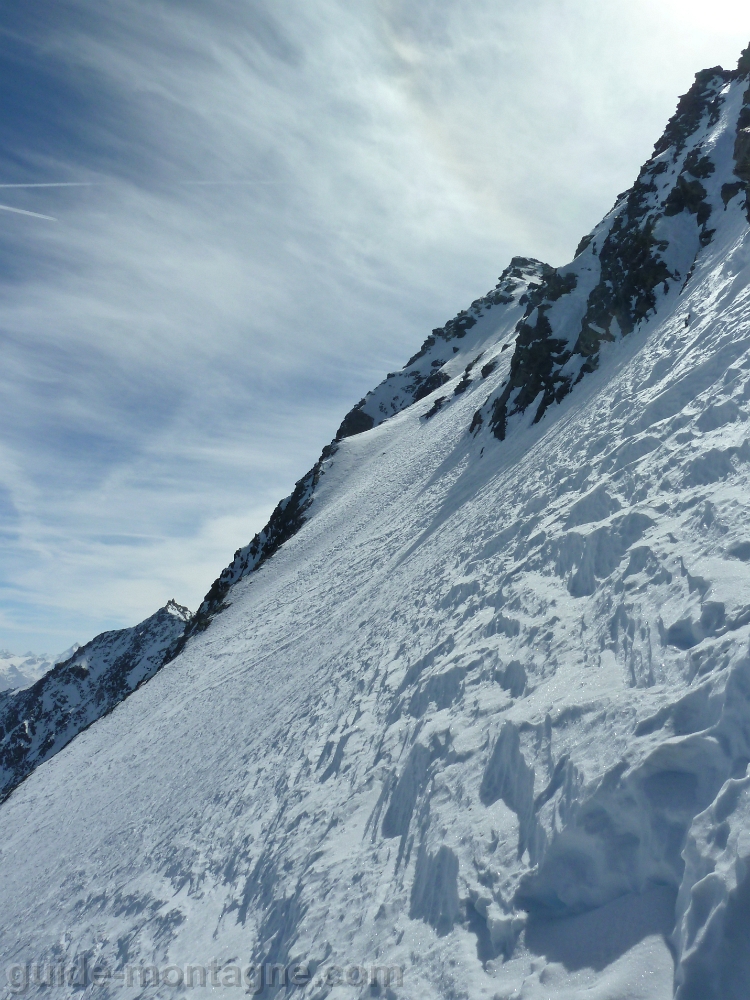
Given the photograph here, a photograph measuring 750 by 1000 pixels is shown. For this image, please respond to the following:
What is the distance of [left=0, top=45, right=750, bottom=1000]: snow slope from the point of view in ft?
15.1

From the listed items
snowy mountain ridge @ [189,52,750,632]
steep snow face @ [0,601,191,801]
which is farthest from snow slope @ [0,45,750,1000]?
steep snow face @ [0,601,191,801]

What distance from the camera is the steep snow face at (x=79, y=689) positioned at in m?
136

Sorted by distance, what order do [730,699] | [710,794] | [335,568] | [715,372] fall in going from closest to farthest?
[710,794]
[730,699]
[715,372]
[335,568]

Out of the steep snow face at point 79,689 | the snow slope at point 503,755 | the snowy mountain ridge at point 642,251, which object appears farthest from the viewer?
the steep snow face at point 79,689

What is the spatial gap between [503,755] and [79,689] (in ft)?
552

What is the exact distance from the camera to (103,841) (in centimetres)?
1320

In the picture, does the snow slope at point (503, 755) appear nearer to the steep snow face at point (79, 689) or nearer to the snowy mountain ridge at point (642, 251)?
the snowy mountain ridge at point (642, 251)

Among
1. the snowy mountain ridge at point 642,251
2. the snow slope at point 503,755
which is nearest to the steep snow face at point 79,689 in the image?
the snowy mountain ridge at point 642,251

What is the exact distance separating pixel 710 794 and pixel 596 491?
7530 millimetres

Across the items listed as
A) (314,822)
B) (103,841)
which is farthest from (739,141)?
(103,841)

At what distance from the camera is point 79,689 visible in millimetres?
147125

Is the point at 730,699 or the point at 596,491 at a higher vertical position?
the point at 596,491

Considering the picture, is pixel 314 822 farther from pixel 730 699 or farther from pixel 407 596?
pixel 407 596

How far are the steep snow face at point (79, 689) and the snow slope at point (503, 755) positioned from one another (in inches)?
4977
